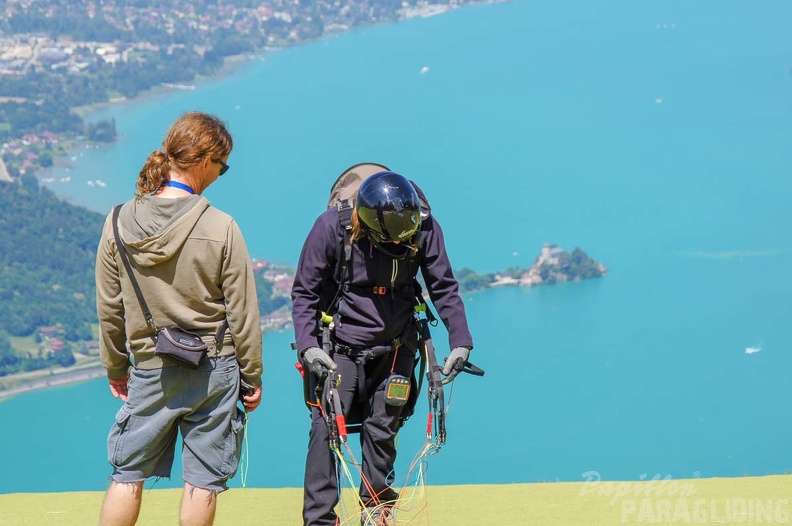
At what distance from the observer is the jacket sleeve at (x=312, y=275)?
11.0ft

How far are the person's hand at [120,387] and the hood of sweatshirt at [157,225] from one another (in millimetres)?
428

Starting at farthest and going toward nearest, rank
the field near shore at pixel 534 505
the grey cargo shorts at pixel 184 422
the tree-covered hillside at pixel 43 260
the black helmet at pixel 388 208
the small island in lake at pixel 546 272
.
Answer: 1. the small island in lake at pixel 546 272
2. the tree-covered hillside at pixel 43 260
3. the field near shore at pixel 534 505
4. the black helmet at pixel 388 208
5. the grey cargo shorts at pixel 184 422

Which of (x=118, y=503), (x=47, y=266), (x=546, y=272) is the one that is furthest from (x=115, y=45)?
(x=118, y=503)

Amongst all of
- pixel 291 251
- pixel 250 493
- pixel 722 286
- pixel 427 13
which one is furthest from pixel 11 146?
pixel 250 493

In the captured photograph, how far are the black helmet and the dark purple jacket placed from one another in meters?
0.10

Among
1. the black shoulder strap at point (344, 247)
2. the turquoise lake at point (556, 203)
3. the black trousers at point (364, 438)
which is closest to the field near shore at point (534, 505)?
the black trousers at point (364, 438)

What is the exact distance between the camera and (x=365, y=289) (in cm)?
346

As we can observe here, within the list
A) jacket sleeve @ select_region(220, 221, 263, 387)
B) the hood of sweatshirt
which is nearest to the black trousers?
jacket sleeve @ select_region(220, 221, 263, 387)

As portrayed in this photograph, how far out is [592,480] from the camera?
4.98 m

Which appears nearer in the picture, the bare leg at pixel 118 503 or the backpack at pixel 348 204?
the bare leg at pixel 118 503

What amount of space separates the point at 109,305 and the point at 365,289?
2.99 feet

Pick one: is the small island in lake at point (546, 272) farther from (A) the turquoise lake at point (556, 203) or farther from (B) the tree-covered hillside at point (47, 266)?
(B) the tree-covered hillside at point (47, 266)

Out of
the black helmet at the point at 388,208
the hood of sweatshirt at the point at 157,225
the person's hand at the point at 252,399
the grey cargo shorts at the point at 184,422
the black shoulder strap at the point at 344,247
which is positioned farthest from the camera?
the black shoulder strap at the point at 344,247

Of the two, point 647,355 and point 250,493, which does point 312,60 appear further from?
point 250,493
